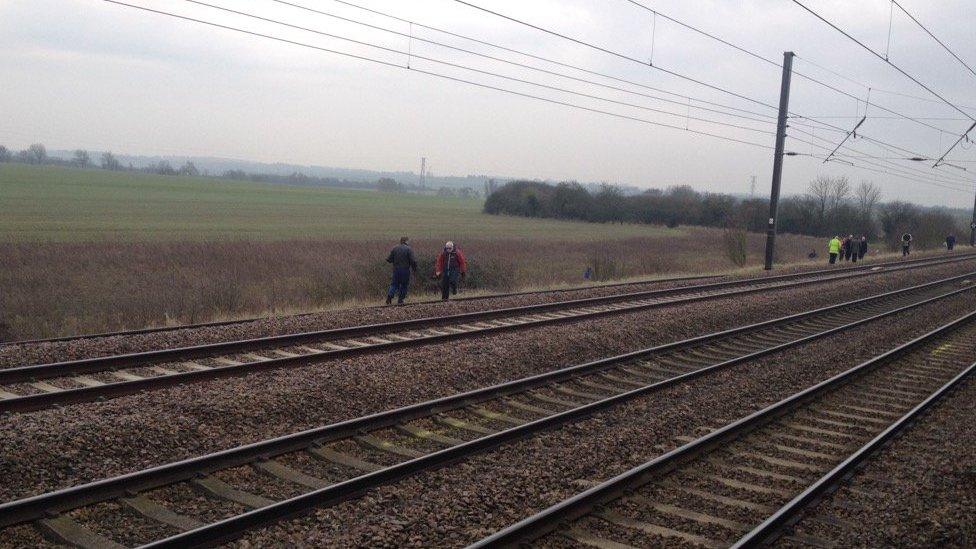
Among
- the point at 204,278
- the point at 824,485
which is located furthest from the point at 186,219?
the point at 824,485

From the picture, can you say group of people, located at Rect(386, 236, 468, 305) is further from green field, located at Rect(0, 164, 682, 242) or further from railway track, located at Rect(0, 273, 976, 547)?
green field, located at Rect(0, 164, 682, 242)

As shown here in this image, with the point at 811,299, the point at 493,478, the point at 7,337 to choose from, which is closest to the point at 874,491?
the point at 493,478

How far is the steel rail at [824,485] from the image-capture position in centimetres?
673

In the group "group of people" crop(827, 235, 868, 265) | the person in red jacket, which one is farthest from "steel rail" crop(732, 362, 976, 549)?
"group of people" crop(827, 235, 868, 265)

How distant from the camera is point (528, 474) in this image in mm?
8188

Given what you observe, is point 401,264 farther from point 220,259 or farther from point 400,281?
point 220,259

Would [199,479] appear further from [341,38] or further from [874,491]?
[341,38]

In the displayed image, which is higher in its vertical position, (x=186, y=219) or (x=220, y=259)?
(x=186, y=219)

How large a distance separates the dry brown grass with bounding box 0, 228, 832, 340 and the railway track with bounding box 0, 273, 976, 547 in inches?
383

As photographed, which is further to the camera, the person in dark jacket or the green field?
the green field

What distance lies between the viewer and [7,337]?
1769cm

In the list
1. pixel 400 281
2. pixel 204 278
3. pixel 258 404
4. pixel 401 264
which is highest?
pixel 401 264

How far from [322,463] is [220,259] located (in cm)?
2795

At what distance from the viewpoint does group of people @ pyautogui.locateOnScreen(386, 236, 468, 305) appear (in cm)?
2056
